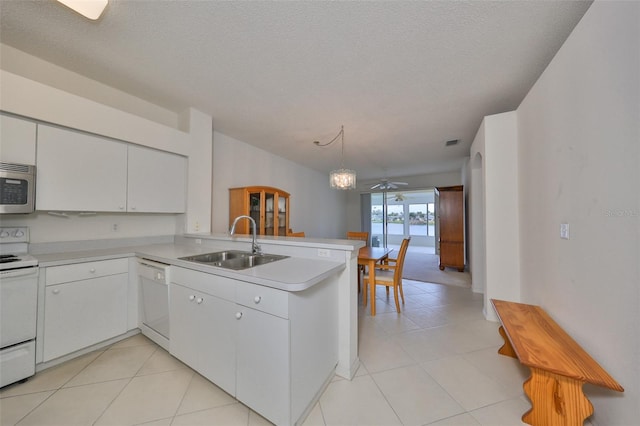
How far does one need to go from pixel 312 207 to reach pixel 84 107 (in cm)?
443

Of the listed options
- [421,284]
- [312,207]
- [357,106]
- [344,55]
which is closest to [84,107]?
[344,55]

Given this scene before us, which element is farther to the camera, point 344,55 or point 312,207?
point 312,207

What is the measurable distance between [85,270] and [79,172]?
85 cm

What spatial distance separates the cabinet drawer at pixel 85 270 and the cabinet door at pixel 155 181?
54cm

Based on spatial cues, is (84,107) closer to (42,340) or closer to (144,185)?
(144,185)

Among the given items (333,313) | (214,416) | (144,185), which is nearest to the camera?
(214,416)

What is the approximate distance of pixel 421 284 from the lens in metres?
3.97

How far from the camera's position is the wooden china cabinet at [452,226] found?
15.8 feet

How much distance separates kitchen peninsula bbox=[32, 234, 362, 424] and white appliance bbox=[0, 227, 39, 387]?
56 mm

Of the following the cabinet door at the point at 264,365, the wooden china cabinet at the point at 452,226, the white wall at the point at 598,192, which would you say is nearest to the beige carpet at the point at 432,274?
the wooden china cabinet at the point at 452,226

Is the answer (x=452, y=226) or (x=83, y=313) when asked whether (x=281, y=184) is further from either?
(x=452, y=226)

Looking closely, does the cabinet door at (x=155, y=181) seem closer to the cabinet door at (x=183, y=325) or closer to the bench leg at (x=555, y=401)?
the cabinet door at (x=183, y=325)

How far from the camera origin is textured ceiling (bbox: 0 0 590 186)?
1425 mm

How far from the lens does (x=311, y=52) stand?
176 cm
